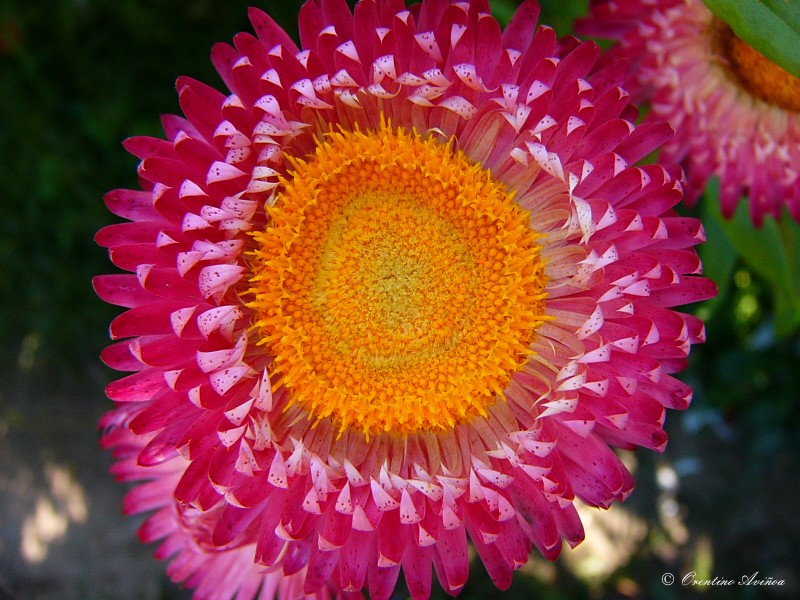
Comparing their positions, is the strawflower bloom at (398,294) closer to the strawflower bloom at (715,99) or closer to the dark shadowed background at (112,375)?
the strawflower bloom at (715,99)

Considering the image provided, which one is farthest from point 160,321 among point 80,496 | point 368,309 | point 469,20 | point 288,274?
point 80,496

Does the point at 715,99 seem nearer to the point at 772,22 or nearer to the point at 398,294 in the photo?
the point at 772,22

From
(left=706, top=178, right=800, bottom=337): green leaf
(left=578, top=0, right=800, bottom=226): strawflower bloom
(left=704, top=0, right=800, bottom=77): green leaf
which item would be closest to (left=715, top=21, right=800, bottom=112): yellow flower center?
(left=578, top=0, right=800, bottom=226): strawflower bloom

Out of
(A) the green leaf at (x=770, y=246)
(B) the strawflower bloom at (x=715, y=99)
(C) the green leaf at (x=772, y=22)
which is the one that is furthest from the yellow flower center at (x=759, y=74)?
(C) the green leaf at (x=772, y=22)

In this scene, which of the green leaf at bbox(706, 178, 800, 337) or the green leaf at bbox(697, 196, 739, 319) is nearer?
the green leaf at bbox(706, 178, 800, 337)

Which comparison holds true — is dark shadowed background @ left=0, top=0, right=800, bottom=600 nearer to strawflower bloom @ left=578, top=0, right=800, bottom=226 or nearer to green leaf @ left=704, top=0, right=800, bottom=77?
strawflower bloom @ left=578, top=0, right=800, bottom=226

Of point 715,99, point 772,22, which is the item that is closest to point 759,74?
point 715,99
